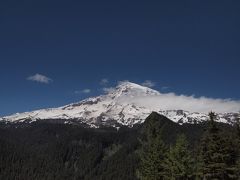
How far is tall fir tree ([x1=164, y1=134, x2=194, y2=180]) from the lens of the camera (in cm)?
3362

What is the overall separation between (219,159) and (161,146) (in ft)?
35.5

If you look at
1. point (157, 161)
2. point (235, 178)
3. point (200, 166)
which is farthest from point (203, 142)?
point (157, 161)

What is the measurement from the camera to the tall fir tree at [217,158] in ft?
97.8

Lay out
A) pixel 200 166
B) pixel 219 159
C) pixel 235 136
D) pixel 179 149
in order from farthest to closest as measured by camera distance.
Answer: pixel 235 136, pixel 179 149, pixel 200 166, pixel 219 159

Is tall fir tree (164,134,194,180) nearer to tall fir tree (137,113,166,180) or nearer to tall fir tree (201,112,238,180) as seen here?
tall fir tree (201,112,238,180)

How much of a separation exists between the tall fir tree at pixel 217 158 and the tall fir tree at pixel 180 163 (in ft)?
9.37

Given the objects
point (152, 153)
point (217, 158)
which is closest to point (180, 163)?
point (217, 158)

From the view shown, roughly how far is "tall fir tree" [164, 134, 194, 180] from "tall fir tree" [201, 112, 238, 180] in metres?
2.86

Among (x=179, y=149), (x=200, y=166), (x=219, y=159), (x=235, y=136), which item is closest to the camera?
(x=219, y=159)

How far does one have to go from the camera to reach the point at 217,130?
101 ft

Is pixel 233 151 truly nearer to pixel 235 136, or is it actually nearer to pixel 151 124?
pixel 235 136

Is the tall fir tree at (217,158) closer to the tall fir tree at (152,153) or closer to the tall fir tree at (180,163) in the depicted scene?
the tall fir tree at (180,163)

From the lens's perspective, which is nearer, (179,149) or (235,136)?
(179,149)

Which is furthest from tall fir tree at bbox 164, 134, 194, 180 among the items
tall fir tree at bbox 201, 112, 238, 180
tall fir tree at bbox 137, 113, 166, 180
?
tall fir tree at bbox 137, 113, 166, 180
